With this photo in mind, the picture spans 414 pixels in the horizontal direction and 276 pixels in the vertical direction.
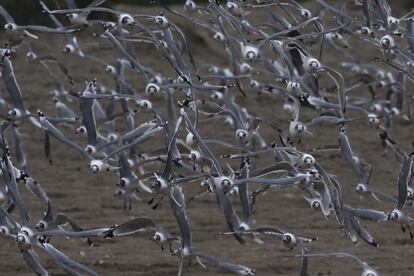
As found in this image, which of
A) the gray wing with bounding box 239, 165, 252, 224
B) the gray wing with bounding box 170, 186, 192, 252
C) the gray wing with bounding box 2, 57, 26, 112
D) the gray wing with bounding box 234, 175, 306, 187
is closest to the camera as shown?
the gray wing with bounding box 234, 175, 306, 187

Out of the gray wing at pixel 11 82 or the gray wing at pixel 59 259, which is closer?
the gray wing at pixel 59 259

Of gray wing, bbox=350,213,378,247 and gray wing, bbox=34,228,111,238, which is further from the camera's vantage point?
gray wing, bbox=350,213,378,247

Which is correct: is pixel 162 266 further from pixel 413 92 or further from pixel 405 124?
pixel 413 92

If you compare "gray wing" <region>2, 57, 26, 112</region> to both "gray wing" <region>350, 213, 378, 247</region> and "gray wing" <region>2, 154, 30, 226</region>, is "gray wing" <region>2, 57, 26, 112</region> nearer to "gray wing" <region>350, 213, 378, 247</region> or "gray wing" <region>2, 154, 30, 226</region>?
"gray wing" <region>2, 154, 30, 226</region>

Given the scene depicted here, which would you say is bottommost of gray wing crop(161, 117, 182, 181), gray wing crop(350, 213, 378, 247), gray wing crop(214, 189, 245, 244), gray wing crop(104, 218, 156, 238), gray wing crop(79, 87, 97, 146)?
gray wing crop(350, 213, 378, 247)

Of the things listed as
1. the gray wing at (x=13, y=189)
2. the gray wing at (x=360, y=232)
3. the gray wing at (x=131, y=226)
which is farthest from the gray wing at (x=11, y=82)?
the gray wing at (x=360, y=232)

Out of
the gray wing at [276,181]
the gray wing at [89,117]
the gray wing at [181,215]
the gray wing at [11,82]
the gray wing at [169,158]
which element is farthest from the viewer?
the gray wing at [89,117]

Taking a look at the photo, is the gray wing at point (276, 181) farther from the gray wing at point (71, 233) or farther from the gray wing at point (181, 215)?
the gray wing at point (71, 233)

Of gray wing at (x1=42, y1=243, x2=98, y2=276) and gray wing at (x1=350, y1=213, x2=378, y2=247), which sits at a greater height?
gray wing at (x1=42, y1=243, x2=98, y2=276)

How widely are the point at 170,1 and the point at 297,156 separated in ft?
54.8

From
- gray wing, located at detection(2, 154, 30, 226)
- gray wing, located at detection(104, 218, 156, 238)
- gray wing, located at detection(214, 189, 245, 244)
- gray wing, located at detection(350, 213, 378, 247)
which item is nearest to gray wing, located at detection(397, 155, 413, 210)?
gray wing, located at detection(350, 213, 378, 247)

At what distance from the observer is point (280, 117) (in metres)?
13.9

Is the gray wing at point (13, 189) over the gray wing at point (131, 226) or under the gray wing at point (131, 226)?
over

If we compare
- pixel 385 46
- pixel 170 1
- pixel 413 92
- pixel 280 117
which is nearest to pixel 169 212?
pixel 385 46
